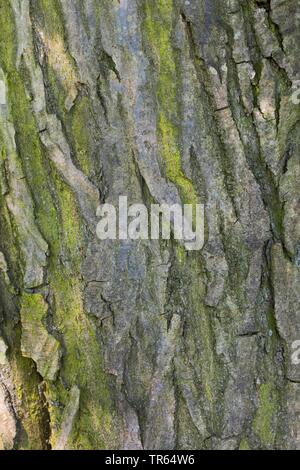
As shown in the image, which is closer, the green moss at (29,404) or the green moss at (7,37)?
the green moss at (7,37)

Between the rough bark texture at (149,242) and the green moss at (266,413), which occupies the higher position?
the rough bark texture at (149,242)

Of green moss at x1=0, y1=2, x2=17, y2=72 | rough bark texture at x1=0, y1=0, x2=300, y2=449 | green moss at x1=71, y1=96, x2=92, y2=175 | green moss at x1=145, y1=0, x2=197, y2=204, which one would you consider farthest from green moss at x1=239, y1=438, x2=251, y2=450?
green moss at x1=0, y1=2, x2=17, y2=72

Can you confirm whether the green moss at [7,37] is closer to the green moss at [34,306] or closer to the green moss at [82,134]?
the green moss at [82,134]

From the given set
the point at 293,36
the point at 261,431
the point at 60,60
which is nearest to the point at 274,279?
the point at 261,431

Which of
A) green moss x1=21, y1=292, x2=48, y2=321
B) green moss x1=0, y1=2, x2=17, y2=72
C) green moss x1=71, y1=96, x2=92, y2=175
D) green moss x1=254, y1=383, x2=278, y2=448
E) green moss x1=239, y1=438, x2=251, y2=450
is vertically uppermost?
green moss x1=0, y1=2, x2=17, y2=72

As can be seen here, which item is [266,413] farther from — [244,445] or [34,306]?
[34,306]

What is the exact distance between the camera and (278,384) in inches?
51.2

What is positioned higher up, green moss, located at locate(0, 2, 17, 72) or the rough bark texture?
green moss, located at locate(0, 2, 17, 72)

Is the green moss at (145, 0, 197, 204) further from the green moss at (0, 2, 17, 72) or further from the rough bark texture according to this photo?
the green moss at (0, 2, 17, 72)

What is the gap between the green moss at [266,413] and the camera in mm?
1298

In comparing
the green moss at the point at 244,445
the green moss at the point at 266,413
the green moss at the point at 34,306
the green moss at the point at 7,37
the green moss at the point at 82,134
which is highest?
the green moss at the point at 7,37

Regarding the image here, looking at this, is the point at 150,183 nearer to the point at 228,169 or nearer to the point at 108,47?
the point at 228,169

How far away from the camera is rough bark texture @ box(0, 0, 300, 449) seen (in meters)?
1.21

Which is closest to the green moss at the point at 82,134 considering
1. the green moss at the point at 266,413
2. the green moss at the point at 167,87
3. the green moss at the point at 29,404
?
the green moss at the point at 167,87
